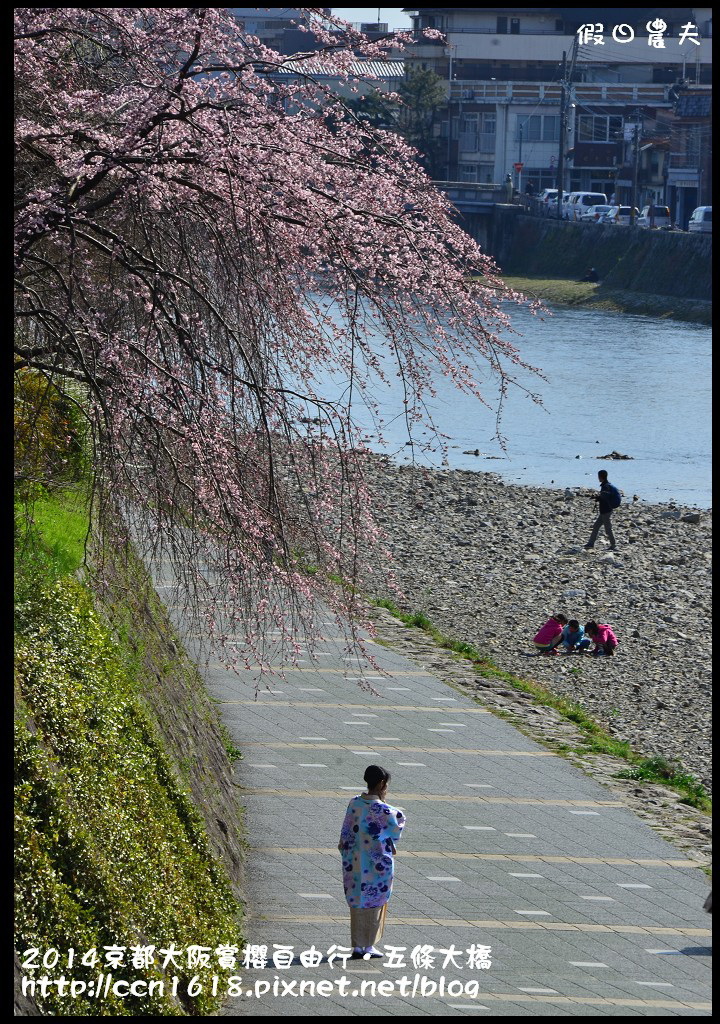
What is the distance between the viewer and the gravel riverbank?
50.3ft

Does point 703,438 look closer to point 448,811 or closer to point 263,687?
point 263,687

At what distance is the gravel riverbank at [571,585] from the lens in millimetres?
15336

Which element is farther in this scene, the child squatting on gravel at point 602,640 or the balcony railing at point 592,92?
the balcony railing at point 592,92

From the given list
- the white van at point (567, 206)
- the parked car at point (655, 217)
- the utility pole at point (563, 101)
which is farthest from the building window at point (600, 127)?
the parked car at point (655, 217)

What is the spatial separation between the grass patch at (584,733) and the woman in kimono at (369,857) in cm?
469

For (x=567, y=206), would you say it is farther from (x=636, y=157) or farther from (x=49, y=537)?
(x=49, y=537)

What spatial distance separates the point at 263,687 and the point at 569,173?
6910 cm

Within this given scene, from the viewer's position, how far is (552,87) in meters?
63.1

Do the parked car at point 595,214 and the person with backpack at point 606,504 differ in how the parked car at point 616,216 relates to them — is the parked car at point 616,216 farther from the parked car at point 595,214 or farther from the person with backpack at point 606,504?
the person with backpack at point 606,504

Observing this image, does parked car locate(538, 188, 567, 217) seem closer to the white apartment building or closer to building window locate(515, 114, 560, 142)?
the white apartment building

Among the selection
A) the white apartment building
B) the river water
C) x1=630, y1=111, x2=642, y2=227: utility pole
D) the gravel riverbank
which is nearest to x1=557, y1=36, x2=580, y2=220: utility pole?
the white apartment building

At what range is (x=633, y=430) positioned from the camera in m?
37.7

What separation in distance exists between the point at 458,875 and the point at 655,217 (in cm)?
6347

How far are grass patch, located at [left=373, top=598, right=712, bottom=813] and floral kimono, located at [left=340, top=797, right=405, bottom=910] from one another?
4696 mm
